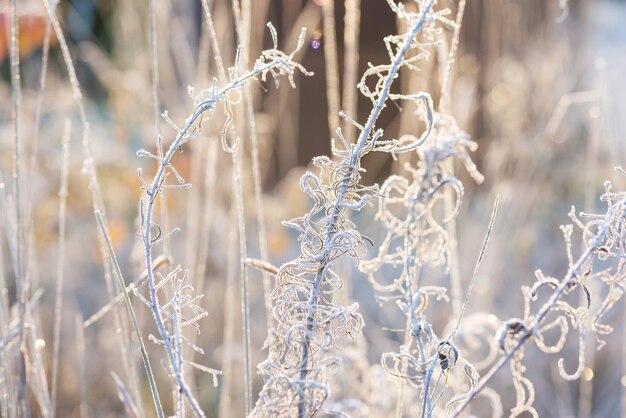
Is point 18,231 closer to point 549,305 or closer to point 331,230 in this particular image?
point 331,230

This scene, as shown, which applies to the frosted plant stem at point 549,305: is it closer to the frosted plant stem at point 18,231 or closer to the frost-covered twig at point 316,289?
the frost-covered twig at point 316,289

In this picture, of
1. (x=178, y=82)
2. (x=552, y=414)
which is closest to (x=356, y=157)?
(x=552, y=414)

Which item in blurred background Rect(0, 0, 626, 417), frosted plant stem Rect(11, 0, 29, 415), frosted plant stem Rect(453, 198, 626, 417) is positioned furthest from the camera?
blurred background Rect(0, 0, 626, 417)

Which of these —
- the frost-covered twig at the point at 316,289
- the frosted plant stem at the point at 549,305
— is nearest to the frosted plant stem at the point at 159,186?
the frost-covered twig at the point at 316,289

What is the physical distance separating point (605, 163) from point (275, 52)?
7.22ft

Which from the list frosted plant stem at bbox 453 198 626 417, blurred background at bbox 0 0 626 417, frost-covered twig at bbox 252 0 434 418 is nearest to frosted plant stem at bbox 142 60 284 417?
frost-covered twig at bbox 252 0 434 418

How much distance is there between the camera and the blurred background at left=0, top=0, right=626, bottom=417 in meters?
1.65

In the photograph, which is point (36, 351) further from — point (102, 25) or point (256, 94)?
point (102, 25)

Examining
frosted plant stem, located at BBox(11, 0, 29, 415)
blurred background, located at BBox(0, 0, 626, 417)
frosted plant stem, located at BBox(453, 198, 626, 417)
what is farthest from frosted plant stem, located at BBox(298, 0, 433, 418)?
blurred background, located at BBox(0, 0, 626, 417)

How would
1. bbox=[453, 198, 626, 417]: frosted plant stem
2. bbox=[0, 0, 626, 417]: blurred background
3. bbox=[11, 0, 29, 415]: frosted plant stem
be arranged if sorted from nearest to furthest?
bbox=[453, 198, 626, 417]: frosted plant stem
bbox=[11, 0, 29, 415]: frosted plant stem
bbox=[0, 0, 626, 417]: blurred background

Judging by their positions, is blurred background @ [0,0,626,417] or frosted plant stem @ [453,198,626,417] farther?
blurred background @ [0,0,626,417]

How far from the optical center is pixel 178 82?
250cm

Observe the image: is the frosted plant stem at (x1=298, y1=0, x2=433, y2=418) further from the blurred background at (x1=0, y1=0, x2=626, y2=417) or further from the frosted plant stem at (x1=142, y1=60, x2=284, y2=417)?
the blurred background at (x1=0, y1=0, x2=626, y2=417)

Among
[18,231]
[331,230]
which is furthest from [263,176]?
[331,230]
